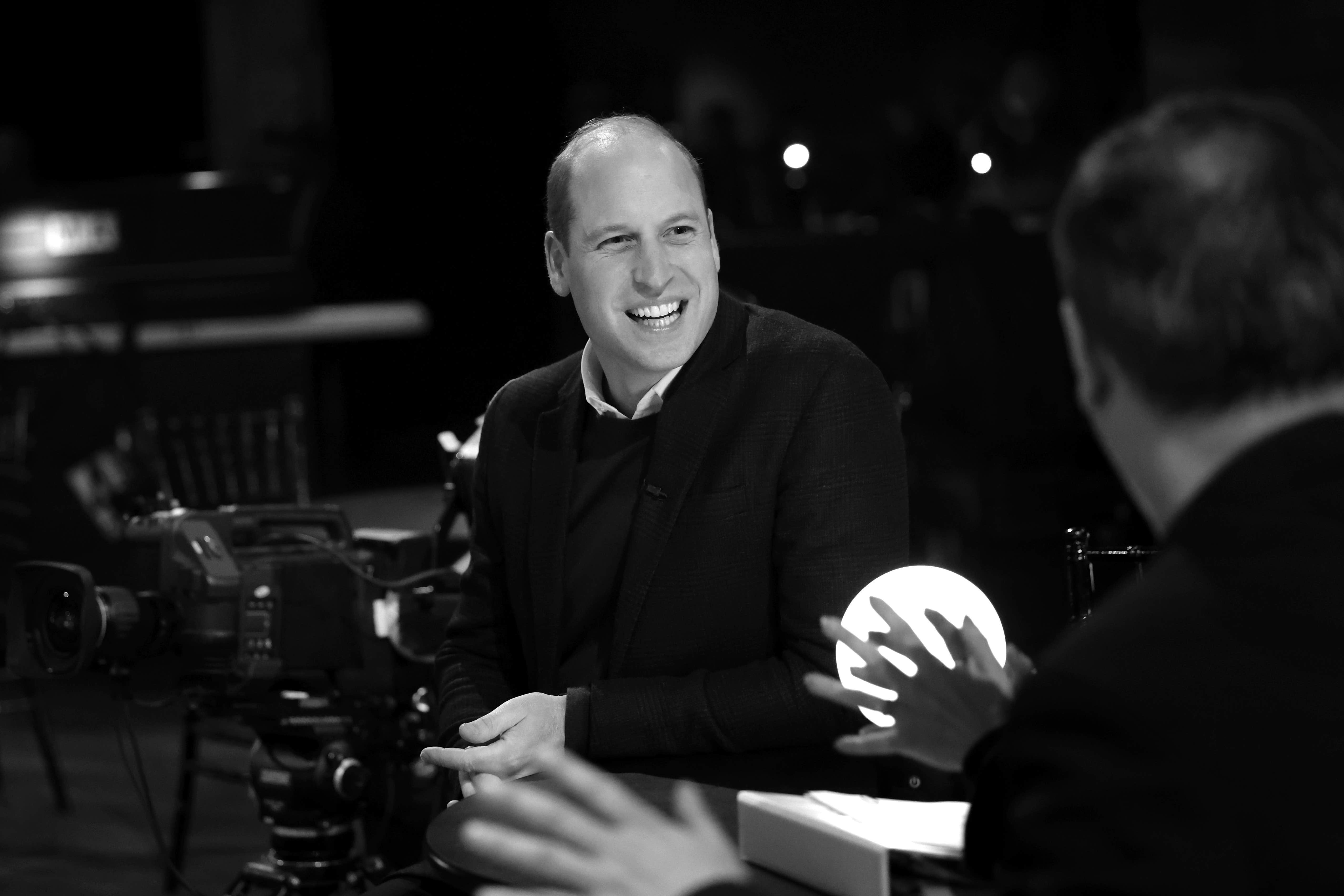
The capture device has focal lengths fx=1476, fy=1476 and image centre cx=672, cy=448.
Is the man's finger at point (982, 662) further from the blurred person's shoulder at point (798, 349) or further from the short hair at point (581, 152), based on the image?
the short hair at point (581, 152)

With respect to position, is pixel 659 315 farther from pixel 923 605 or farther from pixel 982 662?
pixel 982 662

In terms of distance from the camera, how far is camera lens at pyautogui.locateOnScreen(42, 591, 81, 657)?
2.27m

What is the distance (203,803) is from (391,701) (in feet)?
6.77

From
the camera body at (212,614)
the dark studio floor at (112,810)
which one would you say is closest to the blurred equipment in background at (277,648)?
the camera body at (212,614)

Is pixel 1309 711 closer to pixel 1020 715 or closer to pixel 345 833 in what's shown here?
pixel 1020 715

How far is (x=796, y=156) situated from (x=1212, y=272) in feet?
20.8

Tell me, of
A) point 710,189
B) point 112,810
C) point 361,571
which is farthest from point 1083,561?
point 710,189

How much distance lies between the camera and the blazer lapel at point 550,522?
75.8 inches

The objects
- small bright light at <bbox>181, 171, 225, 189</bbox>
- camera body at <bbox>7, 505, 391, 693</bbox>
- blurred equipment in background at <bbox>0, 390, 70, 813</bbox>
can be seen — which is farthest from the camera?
small bright light at <bbox>181, 171, 225, 189</bbox>

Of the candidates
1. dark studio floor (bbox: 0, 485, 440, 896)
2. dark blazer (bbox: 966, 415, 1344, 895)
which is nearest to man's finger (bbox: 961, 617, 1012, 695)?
dark blazer (bbox: 966, 415, 1344, 895)

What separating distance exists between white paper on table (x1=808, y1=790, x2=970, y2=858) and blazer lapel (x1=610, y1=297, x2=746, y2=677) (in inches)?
25.3

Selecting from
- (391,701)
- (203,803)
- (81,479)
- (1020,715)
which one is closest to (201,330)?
(81,479)

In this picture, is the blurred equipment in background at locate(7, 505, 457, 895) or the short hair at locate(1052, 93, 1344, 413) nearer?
the short hair at locate(1052, 93, 1344, 413)

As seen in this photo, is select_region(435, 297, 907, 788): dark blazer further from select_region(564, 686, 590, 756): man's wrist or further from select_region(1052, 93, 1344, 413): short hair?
select_region(1052, 93, 1344, 413): short hair
